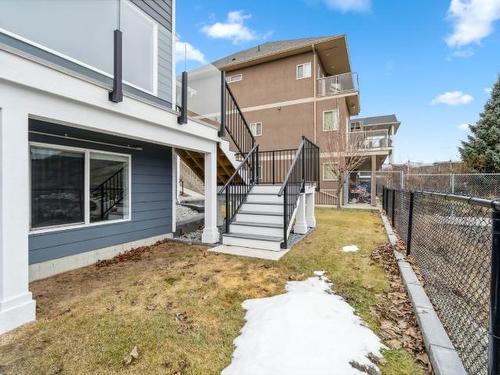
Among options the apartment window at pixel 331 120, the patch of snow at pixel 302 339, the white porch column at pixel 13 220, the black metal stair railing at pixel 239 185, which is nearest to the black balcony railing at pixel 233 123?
the black metal stair railing at pixel 239 185

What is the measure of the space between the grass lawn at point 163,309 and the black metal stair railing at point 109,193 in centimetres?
112

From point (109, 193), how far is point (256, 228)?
3.08m

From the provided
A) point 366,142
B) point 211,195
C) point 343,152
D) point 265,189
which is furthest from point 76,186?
point 366,142

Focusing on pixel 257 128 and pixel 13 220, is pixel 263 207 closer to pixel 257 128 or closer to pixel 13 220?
pixel 13 220

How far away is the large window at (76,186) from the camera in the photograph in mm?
4055

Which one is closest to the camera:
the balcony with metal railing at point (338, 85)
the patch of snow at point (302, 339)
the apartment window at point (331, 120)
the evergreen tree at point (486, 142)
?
the patch of snow at point (302, 339)

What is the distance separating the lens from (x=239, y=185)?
650 centimetres

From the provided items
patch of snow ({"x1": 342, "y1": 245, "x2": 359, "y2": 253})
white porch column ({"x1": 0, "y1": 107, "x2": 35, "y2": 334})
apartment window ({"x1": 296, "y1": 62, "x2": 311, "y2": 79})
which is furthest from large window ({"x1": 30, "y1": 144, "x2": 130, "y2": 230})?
apartment window ({"x1": 296, "y1": 62, "x2": 311, "y2": 79})

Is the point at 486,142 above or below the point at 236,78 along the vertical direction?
below

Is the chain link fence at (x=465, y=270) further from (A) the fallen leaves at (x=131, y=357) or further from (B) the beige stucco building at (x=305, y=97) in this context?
(B) the beige stucco building at (x=305, y=97)

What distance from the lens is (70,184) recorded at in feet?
14.6

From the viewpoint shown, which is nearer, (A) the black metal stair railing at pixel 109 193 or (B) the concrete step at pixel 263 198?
(A) the black metal stair railing at pixel 109 193

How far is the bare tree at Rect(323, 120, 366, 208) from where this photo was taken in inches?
531

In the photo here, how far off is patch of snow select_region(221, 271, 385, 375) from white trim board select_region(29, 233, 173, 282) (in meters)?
3.25
